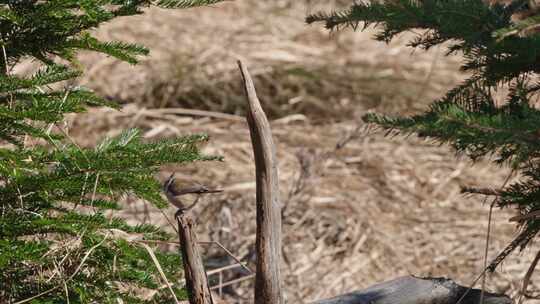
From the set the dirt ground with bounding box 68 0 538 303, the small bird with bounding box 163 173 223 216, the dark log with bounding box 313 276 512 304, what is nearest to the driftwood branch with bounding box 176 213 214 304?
the small bird with bounding box 163 173 223 216

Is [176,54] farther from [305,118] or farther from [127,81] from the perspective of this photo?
[305,118]

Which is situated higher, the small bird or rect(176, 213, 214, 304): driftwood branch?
the small bird

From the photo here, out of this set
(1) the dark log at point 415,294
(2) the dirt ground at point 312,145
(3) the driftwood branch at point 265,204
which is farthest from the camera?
(2) the dirt ground at point 312,145

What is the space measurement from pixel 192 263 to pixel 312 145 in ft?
9.33

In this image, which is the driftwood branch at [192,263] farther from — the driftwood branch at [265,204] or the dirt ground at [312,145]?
the dirt ground at [312,145]

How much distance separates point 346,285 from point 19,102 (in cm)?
194

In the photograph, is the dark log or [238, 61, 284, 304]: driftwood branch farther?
the dark log

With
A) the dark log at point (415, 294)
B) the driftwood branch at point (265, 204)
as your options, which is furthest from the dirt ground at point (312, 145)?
the driftwood branch at point (265, 204)

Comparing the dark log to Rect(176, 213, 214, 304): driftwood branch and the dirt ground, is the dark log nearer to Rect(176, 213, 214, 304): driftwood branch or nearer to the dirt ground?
Rect(176, 213, 214, 304): driftwood branch

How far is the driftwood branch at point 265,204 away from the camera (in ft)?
6.54

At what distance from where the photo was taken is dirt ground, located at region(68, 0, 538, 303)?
401 cm

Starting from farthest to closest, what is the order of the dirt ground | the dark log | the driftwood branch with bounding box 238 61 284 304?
the dirt ground, the dark log, the driftwood branch with bounding box 238 61 284 304

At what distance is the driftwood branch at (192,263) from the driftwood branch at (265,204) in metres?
0.13

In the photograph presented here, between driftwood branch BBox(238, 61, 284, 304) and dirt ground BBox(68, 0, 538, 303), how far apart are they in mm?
1029
